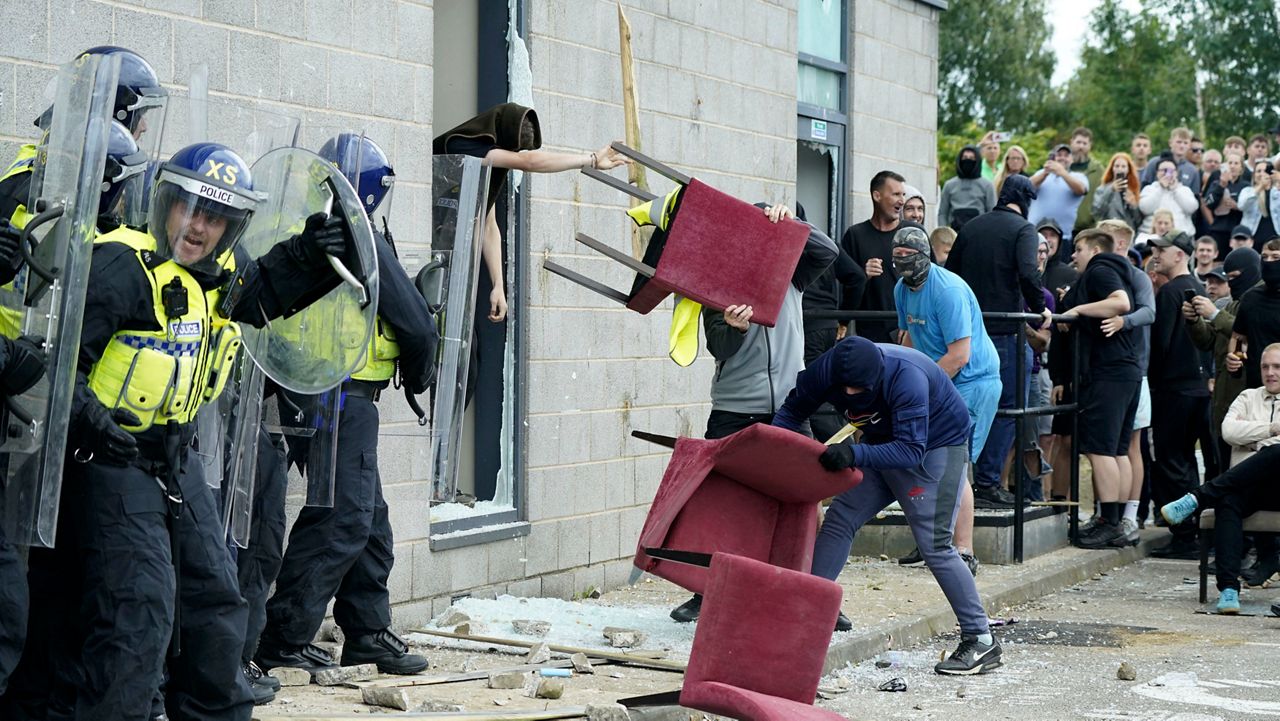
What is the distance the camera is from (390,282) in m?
6.14

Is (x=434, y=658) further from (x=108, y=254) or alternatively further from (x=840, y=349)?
(x=108, y=254)

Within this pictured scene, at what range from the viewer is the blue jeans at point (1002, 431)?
11.0m

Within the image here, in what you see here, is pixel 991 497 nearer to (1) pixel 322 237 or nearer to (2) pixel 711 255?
(2) pixel 711 255

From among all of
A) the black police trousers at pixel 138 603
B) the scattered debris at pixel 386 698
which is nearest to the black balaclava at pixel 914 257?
the scattered debris at pixel 386 698

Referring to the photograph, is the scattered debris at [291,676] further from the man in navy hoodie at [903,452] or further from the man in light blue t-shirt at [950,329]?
the man in light blue t-shirt at [950,329]

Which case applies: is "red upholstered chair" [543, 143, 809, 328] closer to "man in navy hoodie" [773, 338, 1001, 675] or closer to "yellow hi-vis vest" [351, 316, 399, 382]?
"man in navy hoodie" [773, 338, 1001, 675]

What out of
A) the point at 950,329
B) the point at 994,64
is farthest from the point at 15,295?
the point at 994,64

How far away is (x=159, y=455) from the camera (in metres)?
4.80

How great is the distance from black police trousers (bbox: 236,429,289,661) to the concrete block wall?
6917mm

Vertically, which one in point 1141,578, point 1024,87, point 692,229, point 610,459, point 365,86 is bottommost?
point 1141,578

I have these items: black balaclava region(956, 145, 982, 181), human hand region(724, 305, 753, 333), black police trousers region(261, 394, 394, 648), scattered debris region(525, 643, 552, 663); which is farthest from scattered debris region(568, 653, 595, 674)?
black balaclava region(956, 145, 982, 181)

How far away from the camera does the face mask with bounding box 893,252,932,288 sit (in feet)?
29.7

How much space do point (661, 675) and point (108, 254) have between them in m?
3.03


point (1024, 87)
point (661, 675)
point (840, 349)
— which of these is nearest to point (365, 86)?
point (840, 349)
